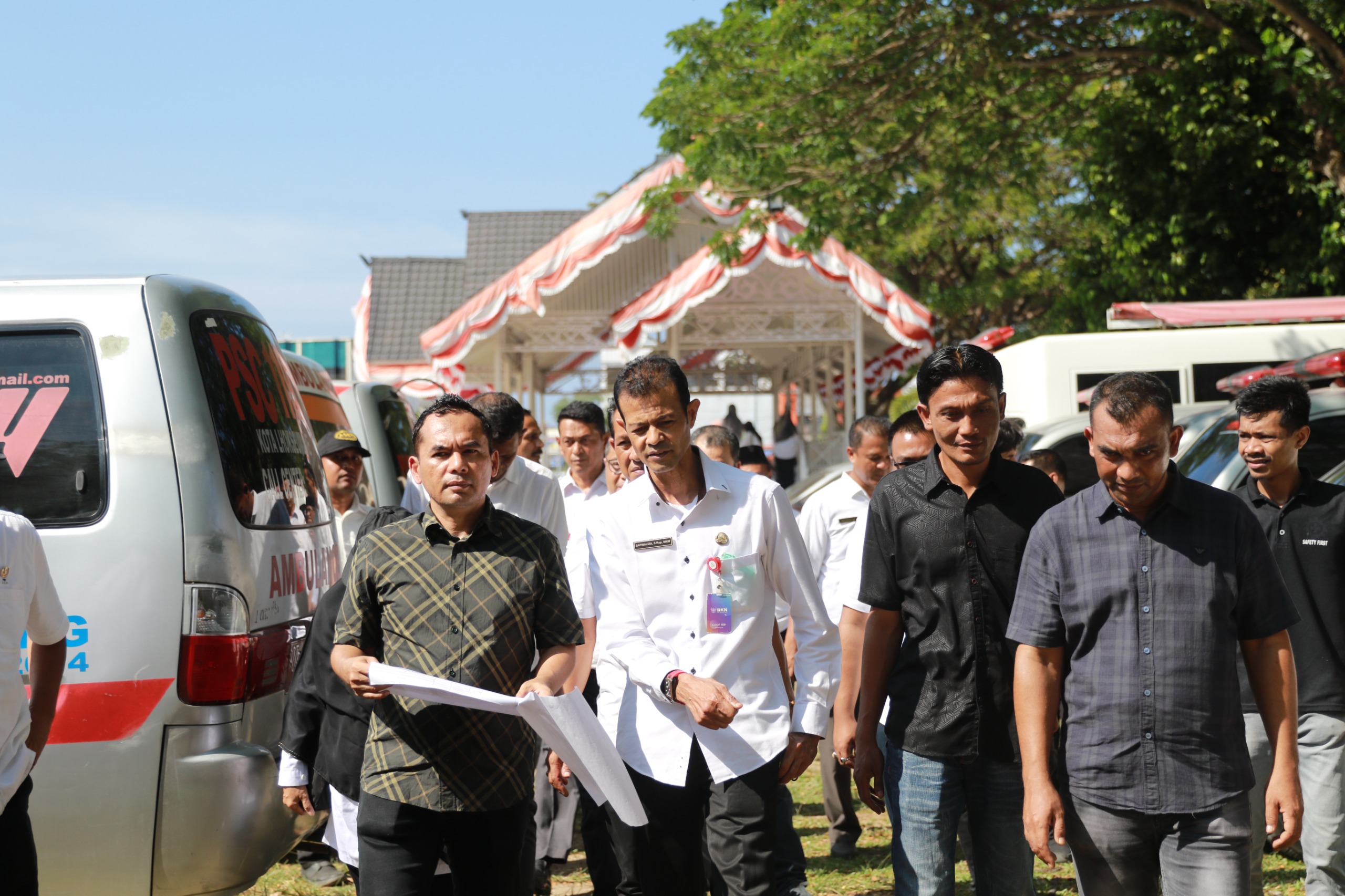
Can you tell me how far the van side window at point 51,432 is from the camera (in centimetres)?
384

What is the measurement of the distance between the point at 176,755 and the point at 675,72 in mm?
11915

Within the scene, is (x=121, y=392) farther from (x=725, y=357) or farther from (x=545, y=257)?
(x=725, y=357)

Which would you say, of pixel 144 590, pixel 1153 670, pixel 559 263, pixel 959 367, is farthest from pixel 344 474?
pixel 559 263

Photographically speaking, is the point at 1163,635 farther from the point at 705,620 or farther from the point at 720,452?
the point at 720,452

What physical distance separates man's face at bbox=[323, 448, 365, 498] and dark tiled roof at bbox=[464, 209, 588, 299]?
2225 centimetres

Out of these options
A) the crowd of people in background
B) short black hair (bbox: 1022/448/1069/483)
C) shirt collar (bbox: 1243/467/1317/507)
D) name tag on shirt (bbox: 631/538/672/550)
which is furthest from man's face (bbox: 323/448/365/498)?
shirt collar (bbox: 1243/467/1317/507)

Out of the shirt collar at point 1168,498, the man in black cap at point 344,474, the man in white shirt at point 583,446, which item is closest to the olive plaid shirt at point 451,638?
the shirt collar at point 1168,498

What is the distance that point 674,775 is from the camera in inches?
138

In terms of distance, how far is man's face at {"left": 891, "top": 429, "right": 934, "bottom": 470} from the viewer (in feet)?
17.4

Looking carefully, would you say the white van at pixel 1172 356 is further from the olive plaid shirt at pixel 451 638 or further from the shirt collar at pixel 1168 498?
the olive plaid shirt at pixel 451 638

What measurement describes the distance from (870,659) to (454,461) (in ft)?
4.32

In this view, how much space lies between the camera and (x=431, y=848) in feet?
10.7

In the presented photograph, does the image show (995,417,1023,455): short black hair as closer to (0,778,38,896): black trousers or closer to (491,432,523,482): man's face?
(491,432,523,482): man's face

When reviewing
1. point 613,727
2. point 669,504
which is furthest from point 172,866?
point 669,504
